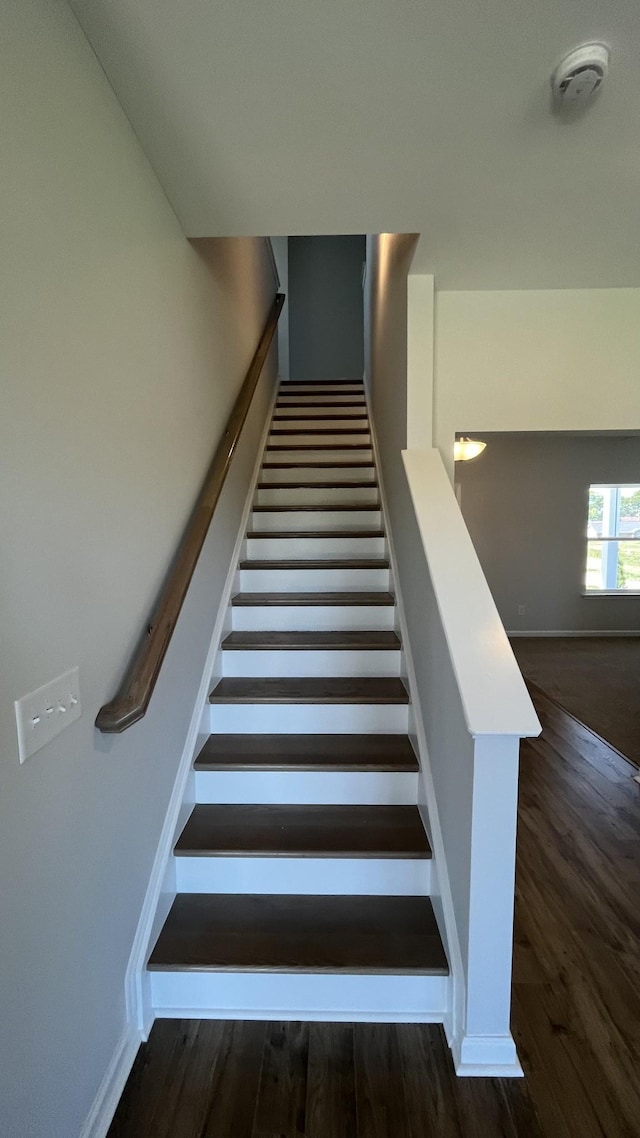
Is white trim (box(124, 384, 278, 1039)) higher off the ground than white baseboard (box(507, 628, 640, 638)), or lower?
higher

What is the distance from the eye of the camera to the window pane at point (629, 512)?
6645 mm

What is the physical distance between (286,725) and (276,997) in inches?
34.4

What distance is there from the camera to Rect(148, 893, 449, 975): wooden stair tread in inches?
60.6

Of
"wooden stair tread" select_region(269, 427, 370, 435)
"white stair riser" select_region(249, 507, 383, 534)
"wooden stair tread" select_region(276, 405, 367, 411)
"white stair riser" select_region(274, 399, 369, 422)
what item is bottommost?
"white stair riser" select_region(249, 507, 383, 534)

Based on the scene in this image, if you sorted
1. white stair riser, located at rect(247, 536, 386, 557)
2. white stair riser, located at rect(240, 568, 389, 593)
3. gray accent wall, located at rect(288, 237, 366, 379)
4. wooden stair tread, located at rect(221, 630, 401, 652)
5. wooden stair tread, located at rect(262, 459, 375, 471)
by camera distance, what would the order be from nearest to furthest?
wooden stair tread, located at rect(221, 630, 401, 652), white stair riser, located at rect(240, 568, 389, 593), white stair riser, located at rect(247, 536, 386, 557), wooden stair tread, located at rect(262, 459, 375, 471), gray accent wall, located at rect(288, 237, 366, 379)

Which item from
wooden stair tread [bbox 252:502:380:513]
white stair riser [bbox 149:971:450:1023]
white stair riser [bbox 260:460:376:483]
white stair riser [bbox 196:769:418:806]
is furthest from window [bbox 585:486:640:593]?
white stair riser [bbox 149:971:450:1023]

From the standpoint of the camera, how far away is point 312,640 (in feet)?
8.22

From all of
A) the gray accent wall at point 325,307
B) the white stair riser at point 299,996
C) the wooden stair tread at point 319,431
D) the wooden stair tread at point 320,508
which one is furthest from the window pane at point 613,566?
the white stair riser at point 299,996

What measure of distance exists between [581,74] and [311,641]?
1.95m

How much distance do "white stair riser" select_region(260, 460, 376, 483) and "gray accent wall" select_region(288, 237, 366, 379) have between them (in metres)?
3.03

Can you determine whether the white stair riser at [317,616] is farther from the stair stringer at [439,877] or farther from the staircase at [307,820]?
the stair stringer at [439,877]

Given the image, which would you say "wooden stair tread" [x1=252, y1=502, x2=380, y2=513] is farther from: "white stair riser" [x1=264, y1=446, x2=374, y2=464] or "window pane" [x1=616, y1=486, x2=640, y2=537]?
"window pane" [x1=616, y1=486, x2=640, y2=537]

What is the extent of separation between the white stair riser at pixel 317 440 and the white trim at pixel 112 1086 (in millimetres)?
3299

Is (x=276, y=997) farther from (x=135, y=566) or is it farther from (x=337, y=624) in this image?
(x=337, y=624)
